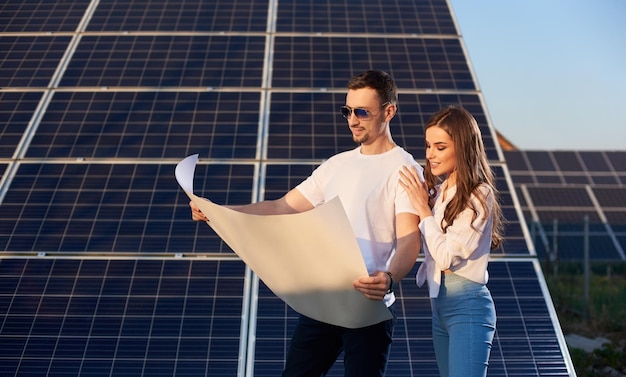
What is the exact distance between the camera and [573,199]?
17.2 m

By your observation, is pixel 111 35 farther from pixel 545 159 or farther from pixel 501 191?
pixel 545 159

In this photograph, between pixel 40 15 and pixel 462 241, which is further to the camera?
pixel 40 15

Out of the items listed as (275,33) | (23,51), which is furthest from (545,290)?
(23,51)

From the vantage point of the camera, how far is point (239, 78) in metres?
8.08

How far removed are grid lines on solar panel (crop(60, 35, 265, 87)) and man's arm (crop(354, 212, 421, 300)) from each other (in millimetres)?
4442

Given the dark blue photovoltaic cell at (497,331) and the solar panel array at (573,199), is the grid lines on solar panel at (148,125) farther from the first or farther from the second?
the solar panel array at (573,199)

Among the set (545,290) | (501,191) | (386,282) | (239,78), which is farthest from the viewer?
(239,78)

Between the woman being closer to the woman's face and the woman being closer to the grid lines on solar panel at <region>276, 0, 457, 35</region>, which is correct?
the woman's face

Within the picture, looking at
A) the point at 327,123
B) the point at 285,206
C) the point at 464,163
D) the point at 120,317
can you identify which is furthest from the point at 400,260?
the point at 327,123

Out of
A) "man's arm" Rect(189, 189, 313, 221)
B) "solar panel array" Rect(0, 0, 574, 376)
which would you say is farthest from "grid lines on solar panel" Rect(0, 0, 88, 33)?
"man's arm" Rect(189, 189, 313, 221)

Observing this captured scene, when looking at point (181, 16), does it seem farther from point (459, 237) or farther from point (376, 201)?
point (459, 237)

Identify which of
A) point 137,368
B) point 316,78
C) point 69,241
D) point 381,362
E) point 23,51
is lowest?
point 381,362

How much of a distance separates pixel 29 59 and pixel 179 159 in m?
2.53

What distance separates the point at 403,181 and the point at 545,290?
2.75 meters
